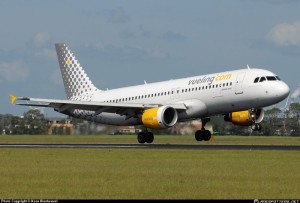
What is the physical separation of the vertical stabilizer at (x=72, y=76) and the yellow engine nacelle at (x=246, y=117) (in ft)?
48.2

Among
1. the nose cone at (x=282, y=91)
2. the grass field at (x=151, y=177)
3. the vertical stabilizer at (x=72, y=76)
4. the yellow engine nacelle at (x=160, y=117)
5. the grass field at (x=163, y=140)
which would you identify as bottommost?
the grass field at (x=151, y=177)

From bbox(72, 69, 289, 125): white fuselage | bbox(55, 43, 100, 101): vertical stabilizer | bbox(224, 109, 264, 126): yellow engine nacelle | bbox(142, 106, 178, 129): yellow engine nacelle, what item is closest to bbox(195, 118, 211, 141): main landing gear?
bbox(224, 109, 264, 126): yellow engine nacelle

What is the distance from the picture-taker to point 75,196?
18797 millimetres

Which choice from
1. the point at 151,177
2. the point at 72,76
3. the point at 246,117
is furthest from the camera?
the point at 72,76

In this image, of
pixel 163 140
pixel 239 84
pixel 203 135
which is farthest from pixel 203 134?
pixel 163 140

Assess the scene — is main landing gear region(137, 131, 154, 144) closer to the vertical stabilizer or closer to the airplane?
the airplane

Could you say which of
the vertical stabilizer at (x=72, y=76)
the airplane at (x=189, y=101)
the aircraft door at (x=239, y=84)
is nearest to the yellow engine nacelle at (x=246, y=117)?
the airplane at (x=189, y=101)

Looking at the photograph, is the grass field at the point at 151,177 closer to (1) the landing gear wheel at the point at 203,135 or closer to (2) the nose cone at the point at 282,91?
(2) the nose cone at the point at 282,91

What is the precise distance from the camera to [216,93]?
5094 cm

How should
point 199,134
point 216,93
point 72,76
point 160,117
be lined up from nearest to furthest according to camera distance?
point 160,117 < point 216,93 < point 199,134 < point 72,76

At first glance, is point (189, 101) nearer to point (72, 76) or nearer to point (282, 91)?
point (282, 91)

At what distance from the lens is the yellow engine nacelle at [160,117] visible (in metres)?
50.6

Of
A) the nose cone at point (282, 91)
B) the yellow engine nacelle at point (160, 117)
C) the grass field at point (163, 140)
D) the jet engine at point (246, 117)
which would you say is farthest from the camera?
the grass field at point (163, 140)

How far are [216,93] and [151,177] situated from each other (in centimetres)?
2758
